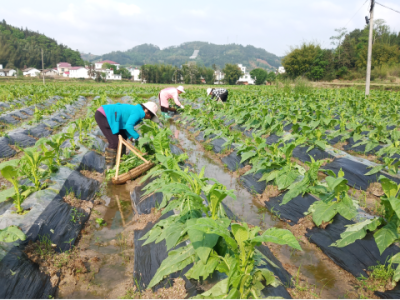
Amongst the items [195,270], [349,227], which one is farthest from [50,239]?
[349,227]

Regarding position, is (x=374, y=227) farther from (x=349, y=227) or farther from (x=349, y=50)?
(x=349, y=50)

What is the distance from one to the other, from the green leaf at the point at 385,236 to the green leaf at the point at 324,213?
1.67 ft

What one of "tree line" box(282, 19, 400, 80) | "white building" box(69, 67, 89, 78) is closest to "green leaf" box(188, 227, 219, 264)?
"tree line" box(282, 19, 400, 80)

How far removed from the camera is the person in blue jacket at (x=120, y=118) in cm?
454

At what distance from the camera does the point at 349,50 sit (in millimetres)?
34062

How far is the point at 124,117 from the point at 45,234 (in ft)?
8.44

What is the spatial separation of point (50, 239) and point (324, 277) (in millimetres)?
2680

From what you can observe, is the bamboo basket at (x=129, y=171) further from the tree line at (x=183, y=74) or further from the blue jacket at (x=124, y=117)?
the tree line at (x=183, y=74)

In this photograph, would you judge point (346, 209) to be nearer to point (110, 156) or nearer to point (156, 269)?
point (156, 269)

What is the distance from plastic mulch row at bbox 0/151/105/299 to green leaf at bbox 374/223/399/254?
2.79 meters

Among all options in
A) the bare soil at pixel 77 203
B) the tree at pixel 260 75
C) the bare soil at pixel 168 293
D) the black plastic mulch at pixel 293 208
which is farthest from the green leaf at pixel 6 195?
the tree at pixel 260 75

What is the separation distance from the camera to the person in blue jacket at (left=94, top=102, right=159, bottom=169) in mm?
4539

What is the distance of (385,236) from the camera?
7.36ft

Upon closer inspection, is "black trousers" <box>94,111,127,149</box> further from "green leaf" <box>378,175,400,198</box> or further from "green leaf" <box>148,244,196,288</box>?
"green leaf" <box>378,175,400,198</box>
